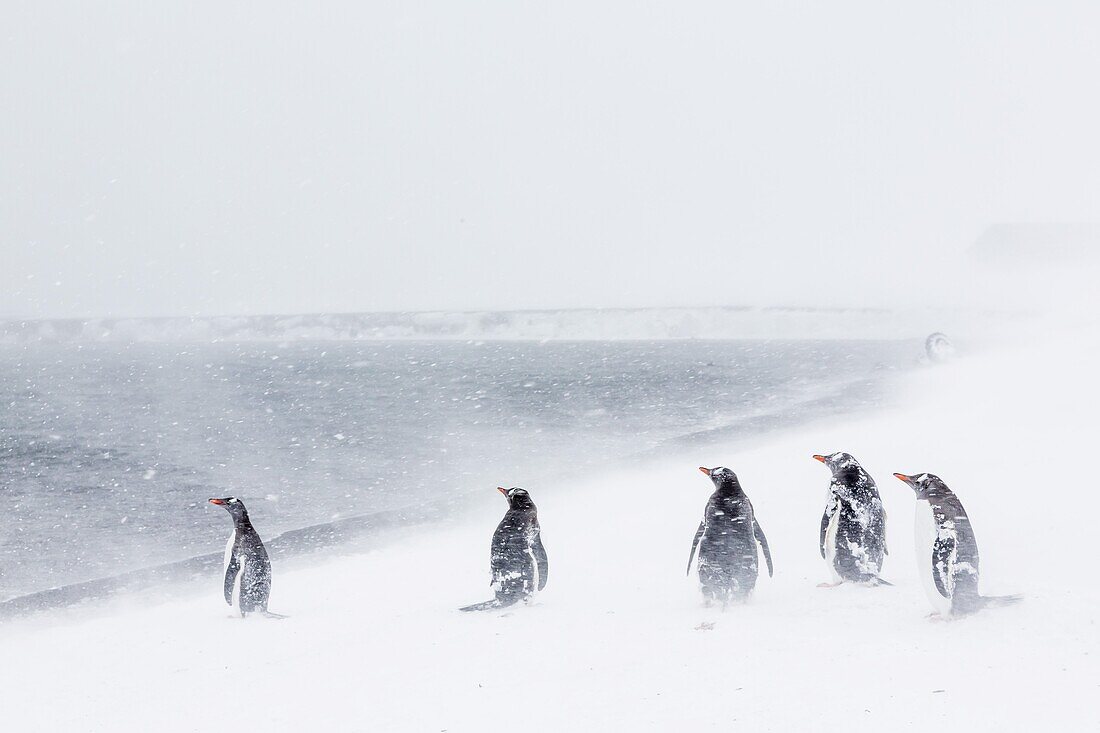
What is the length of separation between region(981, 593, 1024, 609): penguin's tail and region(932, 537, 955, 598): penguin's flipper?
313 millimetres

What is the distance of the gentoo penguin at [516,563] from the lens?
820cm

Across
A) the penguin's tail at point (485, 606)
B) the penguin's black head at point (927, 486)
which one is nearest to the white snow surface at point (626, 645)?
the penguin's tail at point (485, 606)

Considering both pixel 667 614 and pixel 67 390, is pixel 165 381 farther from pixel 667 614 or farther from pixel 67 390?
pixel 667 614

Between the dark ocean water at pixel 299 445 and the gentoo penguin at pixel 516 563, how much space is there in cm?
981

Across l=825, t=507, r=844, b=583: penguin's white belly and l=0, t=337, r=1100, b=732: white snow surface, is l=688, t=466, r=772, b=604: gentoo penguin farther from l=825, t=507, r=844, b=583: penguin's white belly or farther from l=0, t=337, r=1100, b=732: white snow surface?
l=825, t=507, r=844, b=583: penguin's white belly

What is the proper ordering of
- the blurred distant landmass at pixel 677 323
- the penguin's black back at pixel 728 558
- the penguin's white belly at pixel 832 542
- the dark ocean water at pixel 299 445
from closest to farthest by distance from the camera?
the penguin's black back at pixel 728 558 → the penguin's white belly at pixel 832 542 → the dark ocean water at pixel 299 445 → the blurred distant landmass at pixel 677 323

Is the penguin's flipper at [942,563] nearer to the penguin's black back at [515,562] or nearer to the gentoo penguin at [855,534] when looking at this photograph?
the gentoo penguin at [855,534]

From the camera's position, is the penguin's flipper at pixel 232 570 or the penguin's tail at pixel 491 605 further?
the penguin's flipper at pixel 232 570

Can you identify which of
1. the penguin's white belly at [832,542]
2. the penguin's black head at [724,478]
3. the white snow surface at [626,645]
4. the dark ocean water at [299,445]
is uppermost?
the dark ocean water at [299,445]

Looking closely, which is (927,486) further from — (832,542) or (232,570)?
(232,570)

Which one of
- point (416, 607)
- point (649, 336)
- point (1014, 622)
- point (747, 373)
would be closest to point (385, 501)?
point (416, 607)

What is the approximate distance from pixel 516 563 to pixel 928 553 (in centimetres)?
355

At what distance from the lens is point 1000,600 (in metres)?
6.31

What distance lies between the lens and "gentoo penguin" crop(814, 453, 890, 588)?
7738 mm
